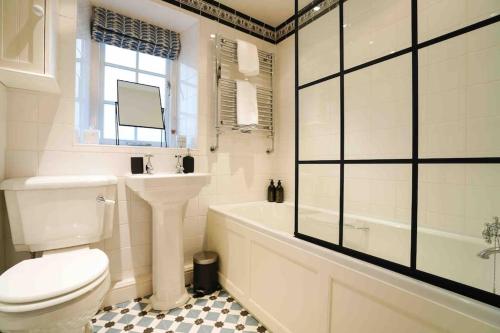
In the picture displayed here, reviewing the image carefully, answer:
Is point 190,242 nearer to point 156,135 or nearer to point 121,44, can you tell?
point 156,135

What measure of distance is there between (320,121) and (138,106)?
155 cm

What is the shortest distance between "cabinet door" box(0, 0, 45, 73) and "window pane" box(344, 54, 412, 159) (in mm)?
1611

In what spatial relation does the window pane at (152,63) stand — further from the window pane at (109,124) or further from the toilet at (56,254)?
the toilet at (56,254)

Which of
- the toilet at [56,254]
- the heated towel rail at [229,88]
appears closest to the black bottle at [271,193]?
the heated towel rail at [229,88]

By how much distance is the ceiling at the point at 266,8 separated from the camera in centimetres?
219

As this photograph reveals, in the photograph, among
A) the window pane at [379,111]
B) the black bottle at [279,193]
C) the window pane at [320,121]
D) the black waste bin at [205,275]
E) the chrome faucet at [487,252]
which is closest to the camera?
the chrome faucet at [487,252]

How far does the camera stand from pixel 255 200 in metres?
2.47

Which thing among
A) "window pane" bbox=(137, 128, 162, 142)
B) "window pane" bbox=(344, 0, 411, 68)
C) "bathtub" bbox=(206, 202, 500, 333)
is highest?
"window pane" bbox=(344, 0, 411, 68)

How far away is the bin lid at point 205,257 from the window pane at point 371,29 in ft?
5.34

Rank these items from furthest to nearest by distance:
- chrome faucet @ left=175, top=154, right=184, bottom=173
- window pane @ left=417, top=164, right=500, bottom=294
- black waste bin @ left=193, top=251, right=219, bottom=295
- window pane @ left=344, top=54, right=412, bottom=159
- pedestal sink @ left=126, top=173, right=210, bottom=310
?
chrome faucet @ left=175, top=154, right=184, bottom=173 < black waste bin @ left=193, top=251, right=219, bottom=295 < pedestal sink @ left=126, top=173, right=210, bottom=310 < window pane @ left=344, top=54, right=412, bottom=159 < window pane @ left=417, top=164, right=500, bottom=294

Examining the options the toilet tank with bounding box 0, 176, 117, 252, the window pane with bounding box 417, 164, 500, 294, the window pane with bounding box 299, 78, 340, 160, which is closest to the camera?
the window pane with bounding box 417, 164, 500, 294

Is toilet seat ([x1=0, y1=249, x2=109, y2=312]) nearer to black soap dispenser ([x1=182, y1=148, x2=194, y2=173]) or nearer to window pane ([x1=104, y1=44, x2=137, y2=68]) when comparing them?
black soap dispenser ([x1=182, y1=148, x2=194, y2=173])

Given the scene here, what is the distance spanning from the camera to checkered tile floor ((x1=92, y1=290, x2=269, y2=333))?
1429 mm

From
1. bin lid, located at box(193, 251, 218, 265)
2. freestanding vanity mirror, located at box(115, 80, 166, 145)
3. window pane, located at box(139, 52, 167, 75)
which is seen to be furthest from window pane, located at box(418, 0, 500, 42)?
window pane, located at box(139, 52, 167, 75)
